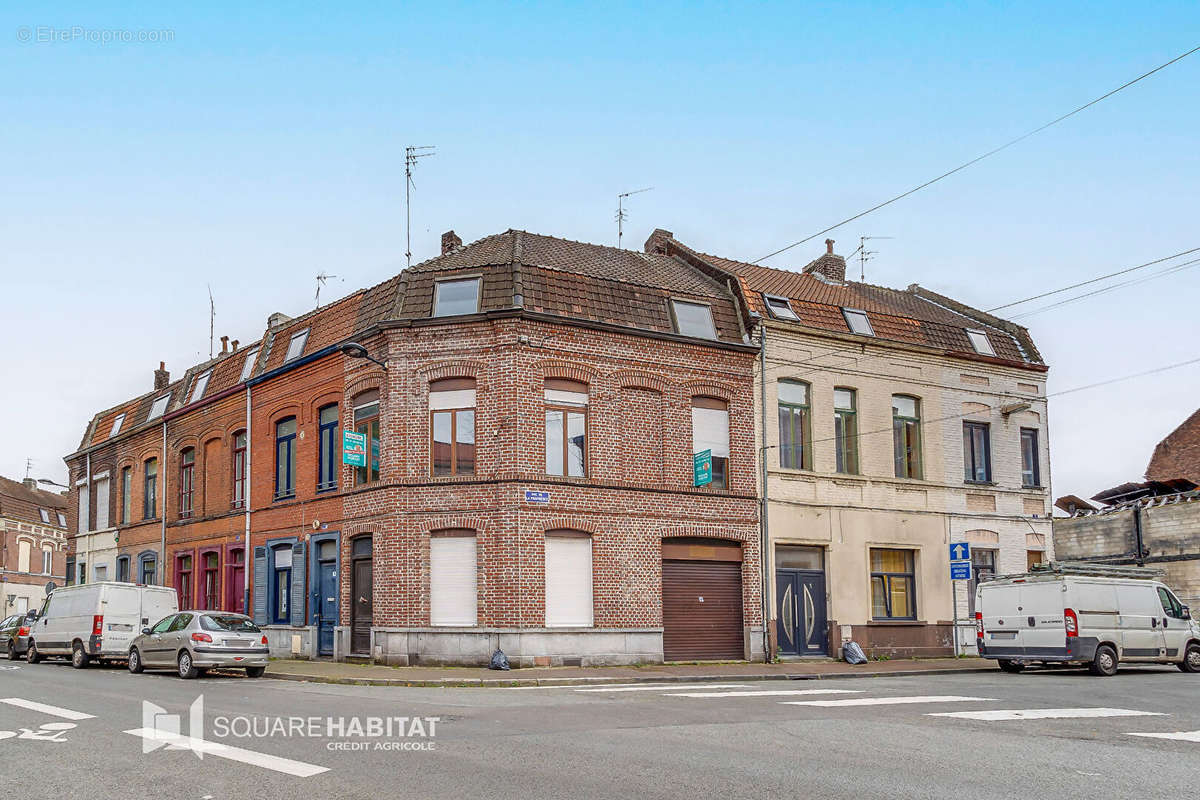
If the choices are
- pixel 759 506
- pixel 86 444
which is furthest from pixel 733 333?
pixel 86 444

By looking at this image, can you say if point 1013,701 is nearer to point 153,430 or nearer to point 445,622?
point 445,622

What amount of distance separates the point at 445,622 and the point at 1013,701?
12129mm

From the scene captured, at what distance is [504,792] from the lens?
25.6ft

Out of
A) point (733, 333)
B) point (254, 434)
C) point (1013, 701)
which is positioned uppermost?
point (733, 333)

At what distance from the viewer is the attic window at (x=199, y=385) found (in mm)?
33844

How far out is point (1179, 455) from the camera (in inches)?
1697

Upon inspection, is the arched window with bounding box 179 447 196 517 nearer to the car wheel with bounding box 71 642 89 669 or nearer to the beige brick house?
the car wheel with bounding box 71 642 89 669

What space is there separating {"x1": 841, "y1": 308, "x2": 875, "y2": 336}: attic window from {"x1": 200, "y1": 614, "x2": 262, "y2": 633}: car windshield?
16.1m

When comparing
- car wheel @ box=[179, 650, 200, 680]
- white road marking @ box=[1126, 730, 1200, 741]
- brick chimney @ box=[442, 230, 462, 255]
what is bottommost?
car wheel @ box=[179, 650, 200, 680]

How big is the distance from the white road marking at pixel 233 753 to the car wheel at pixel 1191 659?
20.4m

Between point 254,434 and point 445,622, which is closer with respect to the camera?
point 445,622

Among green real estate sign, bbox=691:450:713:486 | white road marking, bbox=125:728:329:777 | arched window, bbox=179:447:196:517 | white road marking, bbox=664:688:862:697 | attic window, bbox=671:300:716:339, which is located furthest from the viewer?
arched window, bbox=179:447:196:517

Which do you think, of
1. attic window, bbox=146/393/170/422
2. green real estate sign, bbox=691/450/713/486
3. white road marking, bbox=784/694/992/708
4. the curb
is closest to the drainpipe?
green real estate sign, bbox=691/450/713/486

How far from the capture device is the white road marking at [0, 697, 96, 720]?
507 inches
